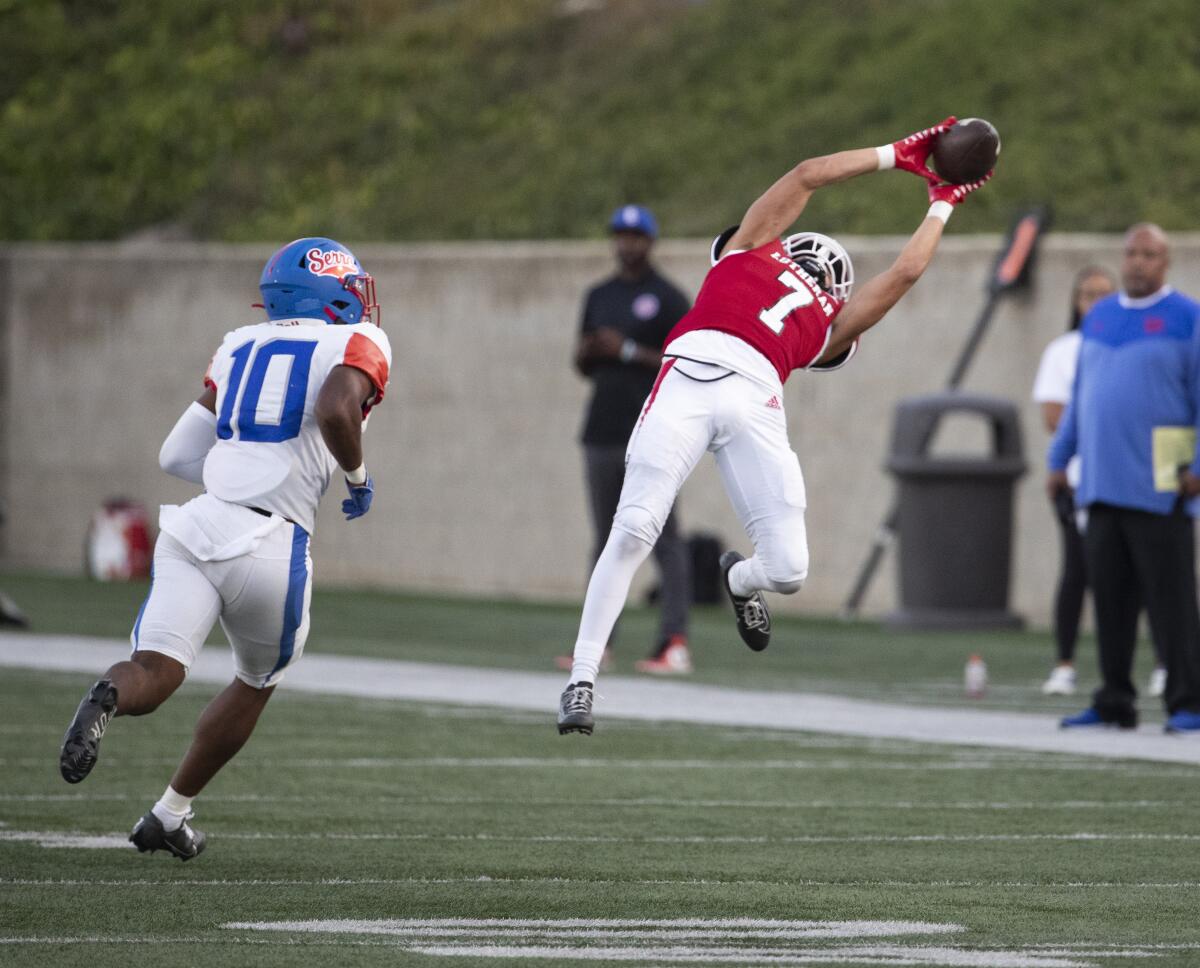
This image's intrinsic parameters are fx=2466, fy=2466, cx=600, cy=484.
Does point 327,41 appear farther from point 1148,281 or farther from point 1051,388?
point 1148,281

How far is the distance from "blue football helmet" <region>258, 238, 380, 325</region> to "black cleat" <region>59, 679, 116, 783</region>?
4.21 feet

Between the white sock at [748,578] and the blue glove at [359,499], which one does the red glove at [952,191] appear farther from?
the blue glove at [359,499]

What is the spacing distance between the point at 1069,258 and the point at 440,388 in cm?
611

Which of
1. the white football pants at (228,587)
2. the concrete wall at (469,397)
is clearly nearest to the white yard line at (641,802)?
the white football pants at (228,587)

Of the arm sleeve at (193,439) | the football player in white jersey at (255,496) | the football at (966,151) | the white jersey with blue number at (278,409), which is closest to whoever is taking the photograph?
the football player in white jersey at (255,496)

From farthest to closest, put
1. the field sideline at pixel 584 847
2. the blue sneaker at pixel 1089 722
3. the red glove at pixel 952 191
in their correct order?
the blue sneaker at pixel 1089 722
the red glove at pixel 952 191
the field sideline at pixel 584 847

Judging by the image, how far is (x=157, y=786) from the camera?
879 cm

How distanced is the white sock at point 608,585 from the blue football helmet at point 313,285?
3.94 ft

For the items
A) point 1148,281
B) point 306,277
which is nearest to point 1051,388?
point 1148,281

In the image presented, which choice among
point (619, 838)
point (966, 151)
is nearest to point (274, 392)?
point (619, 838)

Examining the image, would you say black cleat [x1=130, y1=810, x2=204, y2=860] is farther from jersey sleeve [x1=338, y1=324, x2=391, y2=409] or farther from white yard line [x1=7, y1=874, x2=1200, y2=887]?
jersey sleeve [x1=338, y1=324, x2=391, y2=409]

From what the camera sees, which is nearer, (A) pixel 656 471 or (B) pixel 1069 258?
(A) pixel 656 471

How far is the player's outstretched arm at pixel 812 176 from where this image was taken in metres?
7.93

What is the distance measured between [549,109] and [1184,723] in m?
19.8
